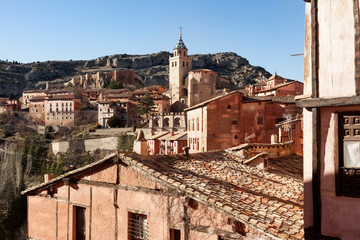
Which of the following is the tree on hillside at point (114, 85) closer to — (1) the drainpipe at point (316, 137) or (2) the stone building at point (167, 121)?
(2) the stone building at point (167, 121)

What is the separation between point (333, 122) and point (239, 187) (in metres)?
4.18

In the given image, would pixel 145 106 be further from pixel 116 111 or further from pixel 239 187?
pixel 239 187

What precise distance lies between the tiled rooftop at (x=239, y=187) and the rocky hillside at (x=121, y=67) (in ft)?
399

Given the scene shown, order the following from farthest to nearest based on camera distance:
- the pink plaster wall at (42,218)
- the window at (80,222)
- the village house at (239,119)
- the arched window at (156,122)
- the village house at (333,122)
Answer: the arched window at (156,122) → the village house at (239,119) → the pink plaster wall at (42,218) → the window at (80,222) → the village house at (333,122)

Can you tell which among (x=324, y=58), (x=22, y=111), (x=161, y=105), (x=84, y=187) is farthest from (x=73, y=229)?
(x=22, y=111)

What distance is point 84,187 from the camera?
420 inches

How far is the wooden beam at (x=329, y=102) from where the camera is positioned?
5.82 m

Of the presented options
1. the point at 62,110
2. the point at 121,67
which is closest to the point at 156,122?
the point at 62,110

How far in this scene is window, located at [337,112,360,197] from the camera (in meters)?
5.90

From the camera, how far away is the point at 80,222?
11.0 metres

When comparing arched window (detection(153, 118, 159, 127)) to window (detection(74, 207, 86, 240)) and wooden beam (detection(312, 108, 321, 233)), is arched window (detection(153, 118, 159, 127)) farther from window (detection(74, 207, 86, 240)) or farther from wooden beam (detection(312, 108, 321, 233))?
wooden beam (detection(312, 108, 321, 233))

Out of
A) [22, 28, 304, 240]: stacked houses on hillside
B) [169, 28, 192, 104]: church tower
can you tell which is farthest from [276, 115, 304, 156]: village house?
[169, 28, 192, 104]: church tower

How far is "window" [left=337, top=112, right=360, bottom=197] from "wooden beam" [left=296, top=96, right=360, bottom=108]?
0.23m

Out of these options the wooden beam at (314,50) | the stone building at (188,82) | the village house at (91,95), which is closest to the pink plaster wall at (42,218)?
the wooden beam at (314,50)
